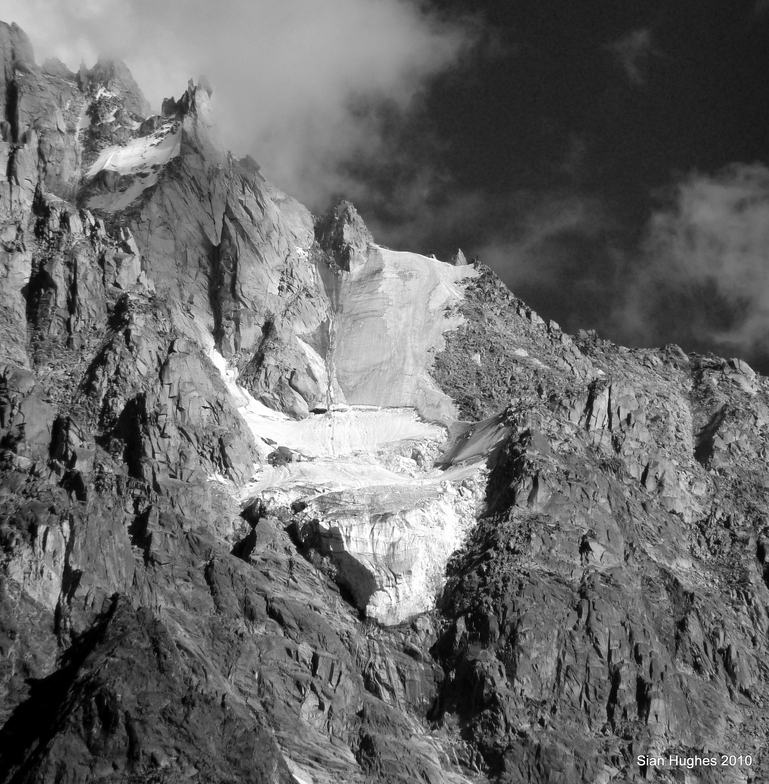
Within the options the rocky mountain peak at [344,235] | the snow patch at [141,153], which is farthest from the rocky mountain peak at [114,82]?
the rocky mountain peak at [344,235]

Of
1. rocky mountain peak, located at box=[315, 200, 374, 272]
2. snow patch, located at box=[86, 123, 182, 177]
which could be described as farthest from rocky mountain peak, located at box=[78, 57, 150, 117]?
rocky mountain peak, located at box=[315, 200, 374, 272]

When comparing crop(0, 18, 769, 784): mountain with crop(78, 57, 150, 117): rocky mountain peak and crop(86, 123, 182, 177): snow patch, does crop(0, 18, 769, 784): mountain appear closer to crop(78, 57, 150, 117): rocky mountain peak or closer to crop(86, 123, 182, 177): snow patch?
crop(86, 123, 182, 177): snow patch

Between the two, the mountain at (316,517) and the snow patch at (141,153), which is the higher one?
the snow patch at (141,153)

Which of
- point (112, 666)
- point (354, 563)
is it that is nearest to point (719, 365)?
point (354, 563)

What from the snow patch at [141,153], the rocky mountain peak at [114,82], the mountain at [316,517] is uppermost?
the rocky mountain peak at [114,82]

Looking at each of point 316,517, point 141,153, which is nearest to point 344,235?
point 141,153

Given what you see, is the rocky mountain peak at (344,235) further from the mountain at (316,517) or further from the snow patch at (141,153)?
the snow patch at (141,153)

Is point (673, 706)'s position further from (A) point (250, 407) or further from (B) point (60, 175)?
(B) point (60, 175)
